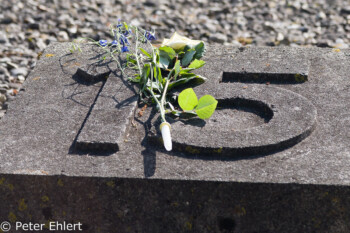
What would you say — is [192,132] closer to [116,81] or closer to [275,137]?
[275,137]

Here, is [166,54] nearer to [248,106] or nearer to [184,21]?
[248,106]

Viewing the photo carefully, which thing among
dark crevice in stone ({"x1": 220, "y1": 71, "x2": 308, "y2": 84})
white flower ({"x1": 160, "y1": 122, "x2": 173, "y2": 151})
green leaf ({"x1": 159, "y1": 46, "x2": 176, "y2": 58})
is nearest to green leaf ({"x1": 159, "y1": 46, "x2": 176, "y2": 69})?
green leaf ({"x1": 159, "y1": 46, "x2": 176, "y2": 58})

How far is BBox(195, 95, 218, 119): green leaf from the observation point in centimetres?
282

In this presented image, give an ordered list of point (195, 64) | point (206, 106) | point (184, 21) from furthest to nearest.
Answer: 1. point (184, 21)
2. point (195, 64)
3. point (206, 106)

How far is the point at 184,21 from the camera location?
6.05 metres

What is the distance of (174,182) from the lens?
8.11ft

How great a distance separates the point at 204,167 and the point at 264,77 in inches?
39.7

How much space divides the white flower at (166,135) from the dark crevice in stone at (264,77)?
81cm

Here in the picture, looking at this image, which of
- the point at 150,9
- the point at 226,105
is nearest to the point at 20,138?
the point at 226,105

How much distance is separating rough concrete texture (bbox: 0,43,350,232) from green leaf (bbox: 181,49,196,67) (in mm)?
326

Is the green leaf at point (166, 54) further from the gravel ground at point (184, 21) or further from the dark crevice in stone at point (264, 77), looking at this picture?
the gravel ground at point (184, 21)

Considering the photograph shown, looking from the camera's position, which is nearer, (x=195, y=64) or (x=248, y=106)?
(x=248, y=106)

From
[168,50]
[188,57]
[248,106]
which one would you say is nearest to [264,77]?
[248,106]

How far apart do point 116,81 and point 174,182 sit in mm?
993
